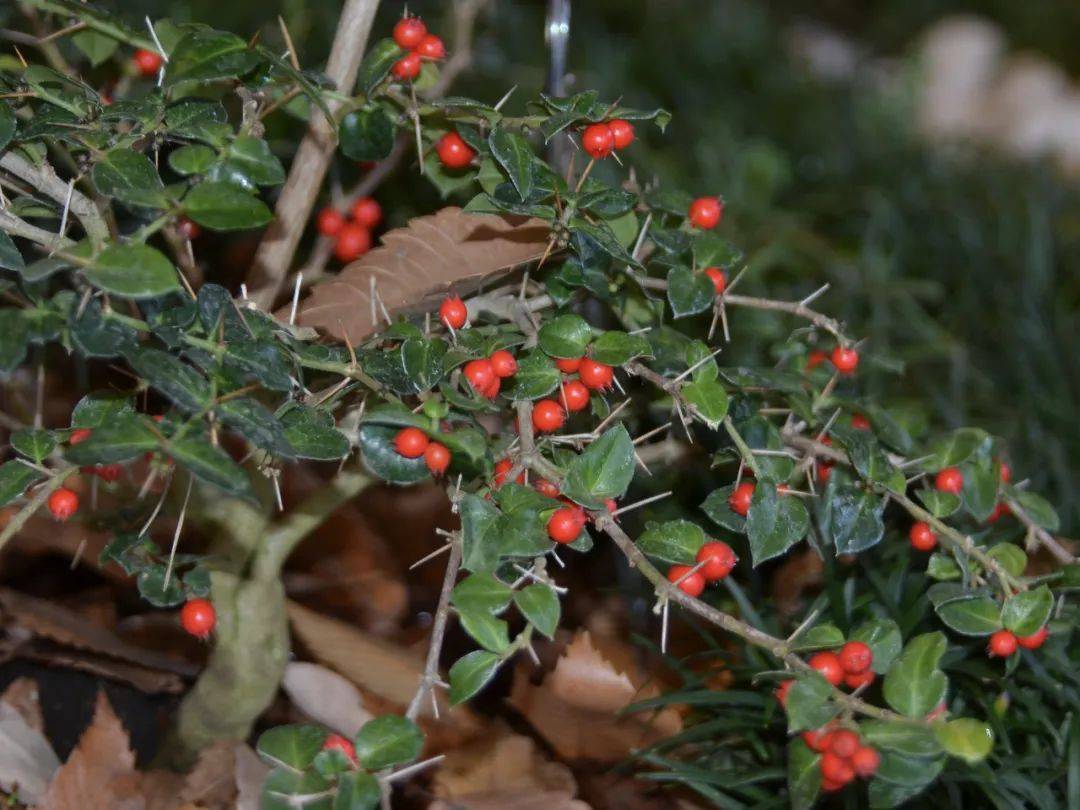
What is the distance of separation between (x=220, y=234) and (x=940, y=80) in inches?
97.7

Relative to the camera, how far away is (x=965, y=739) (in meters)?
0.61

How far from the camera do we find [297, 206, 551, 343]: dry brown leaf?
2.58 feet

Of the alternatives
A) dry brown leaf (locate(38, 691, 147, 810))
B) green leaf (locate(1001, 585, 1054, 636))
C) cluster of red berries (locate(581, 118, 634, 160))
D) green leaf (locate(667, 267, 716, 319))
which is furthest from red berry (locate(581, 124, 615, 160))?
dry brown leaf (locate(38, 691, 147, 810))

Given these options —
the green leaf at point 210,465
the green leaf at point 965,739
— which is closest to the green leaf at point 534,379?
the green leaf at point 210,465

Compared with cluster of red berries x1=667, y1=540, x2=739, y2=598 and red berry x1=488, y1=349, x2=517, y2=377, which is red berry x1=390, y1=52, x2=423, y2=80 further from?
cluster of red berries x1=667, y1=540, x2=739, y2=598

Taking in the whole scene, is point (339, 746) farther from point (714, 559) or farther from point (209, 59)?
point (209, 59)

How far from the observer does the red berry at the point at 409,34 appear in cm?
79

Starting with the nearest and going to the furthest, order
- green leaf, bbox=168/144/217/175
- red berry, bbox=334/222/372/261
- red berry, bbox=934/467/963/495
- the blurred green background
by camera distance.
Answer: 1. green leaf, bbox=168/144/217/175
2. red berry, bbox=934/467/963/495
3. red berry, bbox=334/222/372/261
4. the blurred green background

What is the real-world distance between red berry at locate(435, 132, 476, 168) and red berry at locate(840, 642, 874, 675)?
17.6 inches

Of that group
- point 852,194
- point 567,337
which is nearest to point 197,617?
point 567,337

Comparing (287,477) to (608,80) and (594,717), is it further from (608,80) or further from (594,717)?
(608,80)

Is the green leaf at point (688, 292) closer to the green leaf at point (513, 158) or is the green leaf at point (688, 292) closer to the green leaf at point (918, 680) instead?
the green leaf at point (513, 158)

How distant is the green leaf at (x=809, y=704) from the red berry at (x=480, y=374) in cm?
27

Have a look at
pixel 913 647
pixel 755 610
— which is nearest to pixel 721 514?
pixel 913 647
